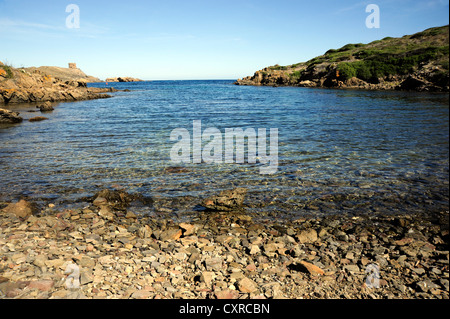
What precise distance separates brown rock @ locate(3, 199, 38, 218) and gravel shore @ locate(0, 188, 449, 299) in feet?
0.10

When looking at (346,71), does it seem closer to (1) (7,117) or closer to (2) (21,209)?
(1) (7,117)

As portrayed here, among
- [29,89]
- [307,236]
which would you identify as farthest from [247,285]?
[29,89]

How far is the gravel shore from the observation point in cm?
539

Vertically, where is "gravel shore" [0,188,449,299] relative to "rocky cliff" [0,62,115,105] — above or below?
below

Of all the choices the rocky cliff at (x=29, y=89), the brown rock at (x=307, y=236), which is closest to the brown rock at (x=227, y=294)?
the brown rock at (x=307, y=236)

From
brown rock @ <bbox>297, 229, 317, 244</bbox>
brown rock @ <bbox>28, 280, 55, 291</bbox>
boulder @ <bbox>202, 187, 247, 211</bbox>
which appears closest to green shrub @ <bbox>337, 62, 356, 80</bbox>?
boulder @ <bbox>202, 187, 247, 211</bbox>

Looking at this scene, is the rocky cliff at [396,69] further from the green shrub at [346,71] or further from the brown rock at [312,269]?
the brown rock at [312,269]

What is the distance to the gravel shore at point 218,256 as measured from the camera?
539 cm

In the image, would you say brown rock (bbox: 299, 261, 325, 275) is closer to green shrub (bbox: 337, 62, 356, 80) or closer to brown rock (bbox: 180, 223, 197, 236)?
brown rock (bbox: 180, 223, 197, 236)

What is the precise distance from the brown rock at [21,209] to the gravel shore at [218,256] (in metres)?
0.03

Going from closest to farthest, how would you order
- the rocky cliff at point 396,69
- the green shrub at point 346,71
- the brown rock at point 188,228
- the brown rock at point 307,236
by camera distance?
the brown rock at point 307,236
the brown rock at point 188,228
the rocky cliff at point 396,69
the green shrub at point 346,71

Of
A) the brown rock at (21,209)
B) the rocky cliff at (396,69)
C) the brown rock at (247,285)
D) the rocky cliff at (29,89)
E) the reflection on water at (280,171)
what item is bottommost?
the brown rock at (247,285)

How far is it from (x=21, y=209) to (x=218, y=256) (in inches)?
283

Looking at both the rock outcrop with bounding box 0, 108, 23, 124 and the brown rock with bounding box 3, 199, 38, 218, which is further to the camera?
the rock outcrop with bounding box 0, 108, 23, 124
